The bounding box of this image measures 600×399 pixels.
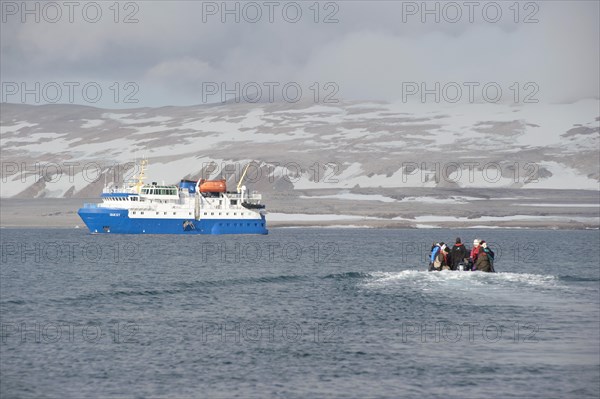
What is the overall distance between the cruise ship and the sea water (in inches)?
3287

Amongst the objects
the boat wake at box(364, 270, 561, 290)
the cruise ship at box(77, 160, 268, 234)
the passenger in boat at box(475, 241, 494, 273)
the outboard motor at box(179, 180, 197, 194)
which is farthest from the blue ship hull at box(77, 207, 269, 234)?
the passenger in boat at box(475, 241, 494, 273)

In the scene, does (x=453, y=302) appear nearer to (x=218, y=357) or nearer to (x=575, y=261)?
(x=218, y=357)

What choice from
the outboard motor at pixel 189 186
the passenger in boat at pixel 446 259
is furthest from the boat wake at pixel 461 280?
the outboard motor at pixel 189 186

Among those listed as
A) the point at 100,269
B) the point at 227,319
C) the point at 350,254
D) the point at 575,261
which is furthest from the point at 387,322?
the point at 350,254

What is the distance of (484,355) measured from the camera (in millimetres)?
33781

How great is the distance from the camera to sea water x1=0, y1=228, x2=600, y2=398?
29.3 m

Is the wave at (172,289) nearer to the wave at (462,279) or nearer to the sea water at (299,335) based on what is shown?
the sea water at (299,335)

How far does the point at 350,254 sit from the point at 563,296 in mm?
52205

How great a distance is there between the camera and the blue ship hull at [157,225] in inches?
6117

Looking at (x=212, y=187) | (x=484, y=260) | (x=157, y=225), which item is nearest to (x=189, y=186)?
(x=212, y=187)

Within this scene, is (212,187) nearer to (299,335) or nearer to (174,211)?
(174,211)

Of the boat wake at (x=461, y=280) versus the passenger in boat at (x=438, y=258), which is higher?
the passenger in boat at (x=438, y=258)

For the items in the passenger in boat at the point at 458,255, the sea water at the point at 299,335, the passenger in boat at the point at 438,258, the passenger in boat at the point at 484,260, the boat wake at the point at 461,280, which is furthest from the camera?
the passenger in boat at the point at 438,258

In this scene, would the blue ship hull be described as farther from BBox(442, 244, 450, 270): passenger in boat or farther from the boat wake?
BBox(442, 244, 450, 270): passenger in boat
